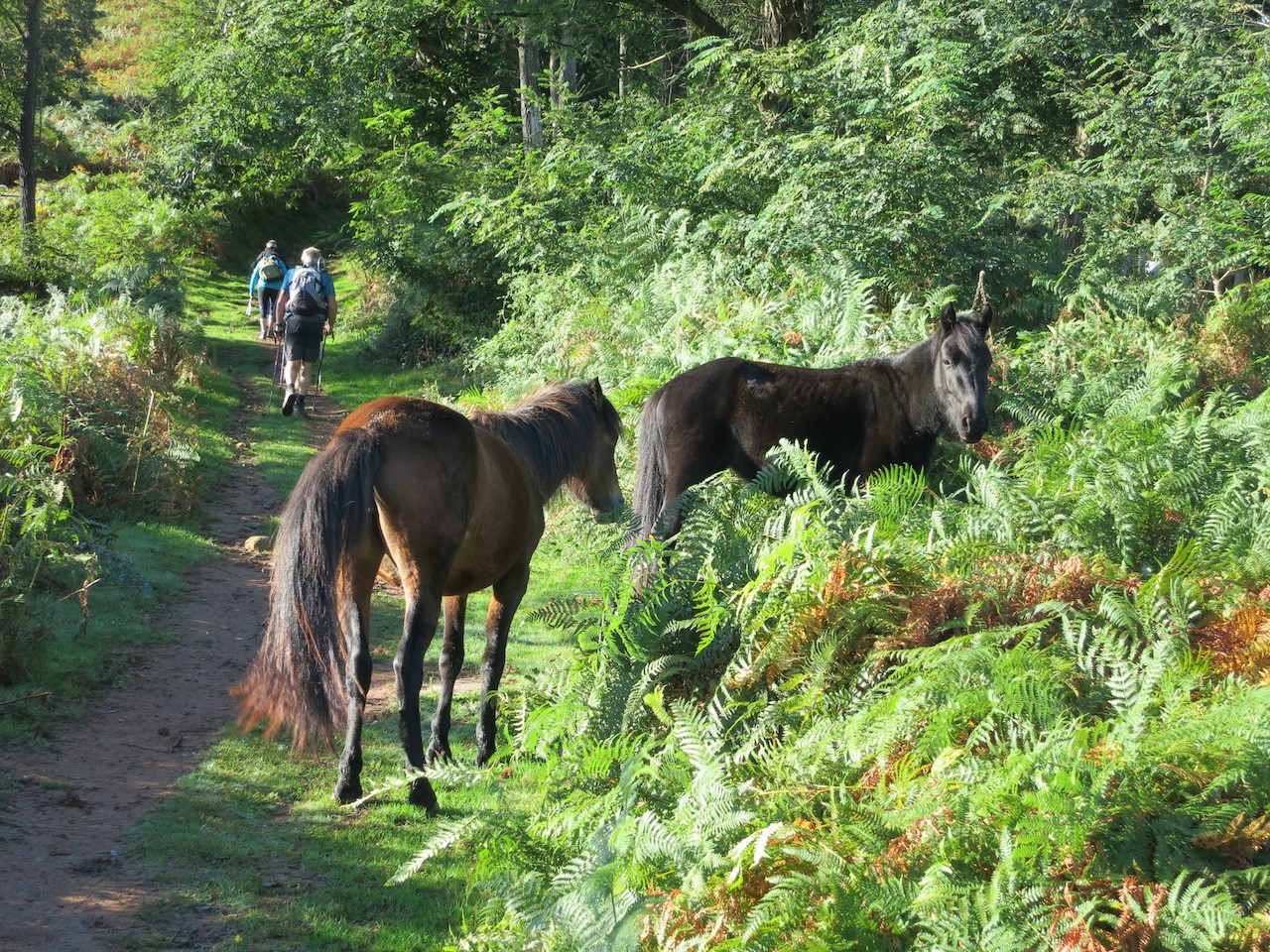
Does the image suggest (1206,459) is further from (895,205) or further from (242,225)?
(242,225)

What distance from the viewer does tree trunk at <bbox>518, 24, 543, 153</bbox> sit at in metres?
19.7

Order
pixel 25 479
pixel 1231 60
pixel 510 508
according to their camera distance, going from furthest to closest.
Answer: pixel 1231 60
pixel 25 479
pixel 510 508

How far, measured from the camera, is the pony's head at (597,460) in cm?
786

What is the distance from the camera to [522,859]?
14.6 feet

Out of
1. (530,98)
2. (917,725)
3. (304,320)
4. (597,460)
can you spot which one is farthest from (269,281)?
(917,725)

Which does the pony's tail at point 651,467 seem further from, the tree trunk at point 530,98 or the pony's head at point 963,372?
the tree trunk at point 530,98

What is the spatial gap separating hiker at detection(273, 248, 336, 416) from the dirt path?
620cm

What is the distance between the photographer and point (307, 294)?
15.5 meters

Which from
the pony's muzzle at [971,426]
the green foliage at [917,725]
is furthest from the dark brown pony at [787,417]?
the green foliage at [917,725]

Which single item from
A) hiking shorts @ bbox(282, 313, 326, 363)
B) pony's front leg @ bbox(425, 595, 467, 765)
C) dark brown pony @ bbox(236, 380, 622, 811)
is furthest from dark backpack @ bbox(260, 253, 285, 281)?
pony's front leg @ bbox(425, 595, 467, 765)

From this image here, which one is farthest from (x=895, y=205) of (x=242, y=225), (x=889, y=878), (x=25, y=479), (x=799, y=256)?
(x=242, y=225)

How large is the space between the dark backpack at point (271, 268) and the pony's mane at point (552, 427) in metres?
12.7

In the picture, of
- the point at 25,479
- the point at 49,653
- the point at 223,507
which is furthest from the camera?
the point at 223,507

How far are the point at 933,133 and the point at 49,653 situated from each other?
12660 millimetres
